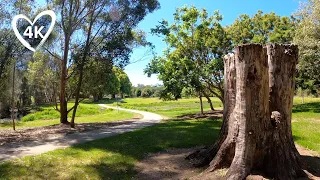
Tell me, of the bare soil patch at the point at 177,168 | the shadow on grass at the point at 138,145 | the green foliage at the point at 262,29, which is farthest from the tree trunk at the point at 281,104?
the green foliage at the point at 262,29

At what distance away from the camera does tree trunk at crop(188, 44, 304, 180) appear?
20.7ft

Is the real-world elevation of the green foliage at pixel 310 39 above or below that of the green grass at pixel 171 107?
above

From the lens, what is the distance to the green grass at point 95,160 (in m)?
7.43

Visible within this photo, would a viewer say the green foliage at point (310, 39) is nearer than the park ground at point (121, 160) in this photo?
No

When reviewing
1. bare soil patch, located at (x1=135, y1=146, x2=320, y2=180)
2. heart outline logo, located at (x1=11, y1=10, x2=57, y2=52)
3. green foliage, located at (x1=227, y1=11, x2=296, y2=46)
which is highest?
green foliage, located at (x1=227, y1=11, x2=296, y2=46)

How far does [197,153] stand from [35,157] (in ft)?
16.7

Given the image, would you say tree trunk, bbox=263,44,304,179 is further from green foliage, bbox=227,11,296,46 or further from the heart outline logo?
green foliage, bbox=227,11,296,46

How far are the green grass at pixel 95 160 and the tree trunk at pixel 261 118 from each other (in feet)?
9.60

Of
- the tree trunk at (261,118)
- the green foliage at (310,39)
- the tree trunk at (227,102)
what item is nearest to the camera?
the tree trunk at (261,118)

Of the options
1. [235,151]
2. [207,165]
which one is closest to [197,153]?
[207,165]

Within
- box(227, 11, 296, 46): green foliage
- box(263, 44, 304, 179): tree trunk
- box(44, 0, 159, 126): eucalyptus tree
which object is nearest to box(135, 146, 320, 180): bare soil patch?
box(263, 44, 304, 179): tree trunk

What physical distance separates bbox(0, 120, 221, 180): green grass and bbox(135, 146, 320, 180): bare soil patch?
387 mm

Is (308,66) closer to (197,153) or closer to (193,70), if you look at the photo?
(193,70)

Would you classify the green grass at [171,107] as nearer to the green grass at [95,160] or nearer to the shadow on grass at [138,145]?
the shadow on grass at [138,145]
